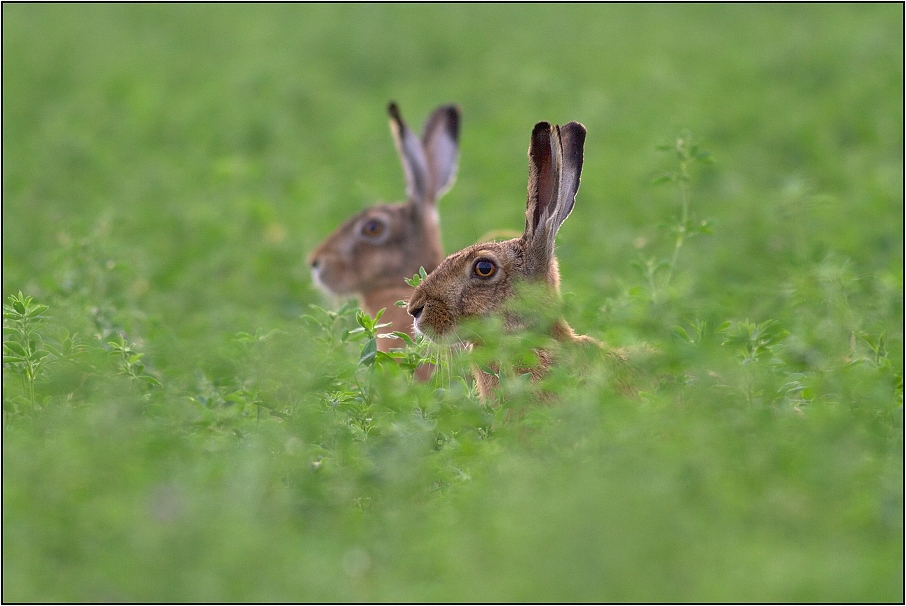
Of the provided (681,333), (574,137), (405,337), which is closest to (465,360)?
(405,337)

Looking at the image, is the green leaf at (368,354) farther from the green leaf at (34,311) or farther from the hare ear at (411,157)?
the hare ear at (411,157)

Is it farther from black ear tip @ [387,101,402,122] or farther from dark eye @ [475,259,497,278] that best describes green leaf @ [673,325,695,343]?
black ear tip @ [387,101,402,122]

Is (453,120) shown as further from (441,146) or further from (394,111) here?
(394,111)

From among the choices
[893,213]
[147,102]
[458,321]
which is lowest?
[458,321]

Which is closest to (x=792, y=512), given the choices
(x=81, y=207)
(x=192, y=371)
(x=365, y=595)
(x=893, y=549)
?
(x=893, y=549)

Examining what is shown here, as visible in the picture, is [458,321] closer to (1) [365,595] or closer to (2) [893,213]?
(1) [365,595]

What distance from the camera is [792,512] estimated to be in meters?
3.39

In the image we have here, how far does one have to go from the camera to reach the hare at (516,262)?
552 cm

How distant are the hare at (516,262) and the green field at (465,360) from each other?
418mm

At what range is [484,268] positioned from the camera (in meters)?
5.63

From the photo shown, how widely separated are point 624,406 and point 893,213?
15.9 feet

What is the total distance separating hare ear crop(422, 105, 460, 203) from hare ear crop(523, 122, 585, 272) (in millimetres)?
3236

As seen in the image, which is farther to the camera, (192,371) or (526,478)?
(192,371)

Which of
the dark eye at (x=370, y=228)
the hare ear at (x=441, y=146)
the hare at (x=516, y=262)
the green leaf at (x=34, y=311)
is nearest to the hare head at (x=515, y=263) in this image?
the hare at (x=516, y=262)
